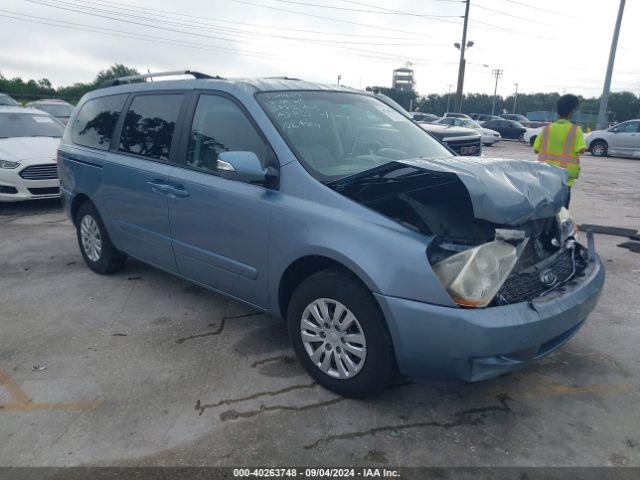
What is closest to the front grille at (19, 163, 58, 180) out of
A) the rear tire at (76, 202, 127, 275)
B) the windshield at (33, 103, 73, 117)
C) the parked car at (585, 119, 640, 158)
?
the rear tire at (76, 202, 127, 275)

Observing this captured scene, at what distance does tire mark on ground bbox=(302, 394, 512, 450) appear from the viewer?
8.54ft

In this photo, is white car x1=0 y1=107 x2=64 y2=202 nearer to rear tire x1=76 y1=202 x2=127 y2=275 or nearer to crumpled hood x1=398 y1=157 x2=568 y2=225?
rear tire x1=76 y1=202 x2=127 y2=275

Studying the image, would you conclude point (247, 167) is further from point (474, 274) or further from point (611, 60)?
point (611, 60)

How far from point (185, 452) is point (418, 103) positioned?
90.3m

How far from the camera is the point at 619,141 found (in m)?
19.5

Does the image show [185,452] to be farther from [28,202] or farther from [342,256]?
[28,202]

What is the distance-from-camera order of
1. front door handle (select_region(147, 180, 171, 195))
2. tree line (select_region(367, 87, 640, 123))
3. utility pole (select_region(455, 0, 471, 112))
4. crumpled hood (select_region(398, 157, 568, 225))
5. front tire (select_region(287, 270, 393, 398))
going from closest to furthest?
crumpled hood (select_region(398, 157, 568, 225)) < front tire (select_region(287, 270, 393, 398)) < front door handle (select_region(147, 180, 171, 195)) < utility pole (select_region(455, 0, 471, 112)) < tree line (select_region(367, 87, 640, 123))

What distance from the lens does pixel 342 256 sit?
272 cm

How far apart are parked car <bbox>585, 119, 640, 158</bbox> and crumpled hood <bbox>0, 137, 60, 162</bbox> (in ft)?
63.7

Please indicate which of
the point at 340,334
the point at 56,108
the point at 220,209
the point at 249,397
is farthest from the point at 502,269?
the point at 56,108

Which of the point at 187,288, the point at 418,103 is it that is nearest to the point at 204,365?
the point at 187,288

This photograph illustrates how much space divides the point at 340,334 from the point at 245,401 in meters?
0.68

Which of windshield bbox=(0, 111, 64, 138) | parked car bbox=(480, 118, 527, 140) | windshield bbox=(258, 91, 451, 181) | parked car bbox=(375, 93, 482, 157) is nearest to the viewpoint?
windshield bbox=(258, 91, 451, 181)

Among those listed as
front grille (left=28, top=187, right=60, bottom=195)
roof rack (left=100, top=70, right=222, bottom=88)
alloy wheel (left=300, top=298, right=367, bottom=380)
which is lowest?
front grille (left=28, top=187, right=60, bottom=195)
